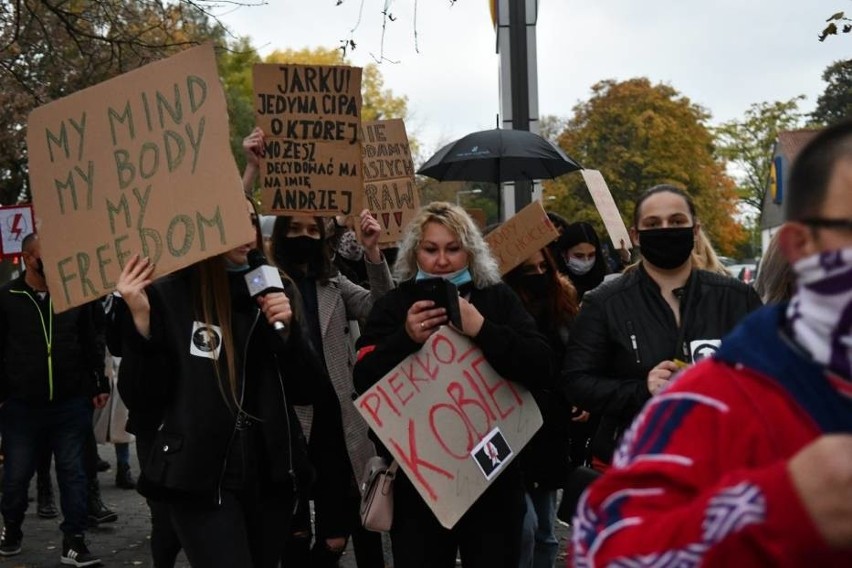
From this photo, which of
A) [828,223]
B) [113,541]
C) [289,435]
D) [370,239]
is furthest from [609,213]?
[828,223]

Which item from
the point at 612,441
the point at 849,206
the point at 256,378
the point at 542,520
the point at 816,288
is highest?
the point at 849,206

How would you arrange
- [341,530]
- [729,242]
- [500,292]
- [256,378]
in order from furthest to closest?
[729,242] < [341,530] < [500,292] < [256,378]

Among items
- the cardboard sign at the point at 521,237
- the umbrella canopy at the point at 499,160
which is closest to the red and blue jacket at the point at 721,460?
the cardboard sign at the point at 521,237

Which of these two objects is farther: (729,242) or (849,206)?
(729,242)

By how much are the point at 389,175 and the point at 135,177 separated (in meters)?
3.86

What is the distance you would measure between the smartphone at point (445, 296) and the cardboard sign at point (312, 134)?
187 cm

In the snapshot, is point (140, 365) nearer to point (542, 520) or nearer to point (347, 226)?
point (542, 520)

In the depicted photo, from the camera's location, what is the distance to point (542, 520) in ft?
19.4

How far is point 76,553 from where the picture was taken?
25.0ft

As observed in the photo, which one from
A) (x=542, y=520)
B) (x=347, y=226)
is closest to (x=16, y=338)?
(x=347, y=226)

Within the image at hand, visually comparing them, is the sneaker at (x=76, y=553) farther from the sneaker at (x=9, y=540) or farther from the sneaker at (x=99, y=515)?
the sneaker at (x=99, y=515)

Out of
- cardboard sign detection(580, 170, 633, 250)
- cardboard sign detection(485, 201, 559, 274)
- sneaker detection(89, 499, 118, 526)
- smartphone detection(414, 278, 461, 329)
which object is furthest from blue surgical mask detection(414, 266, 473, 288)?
sneaker detection(89, 499, 118, 526)

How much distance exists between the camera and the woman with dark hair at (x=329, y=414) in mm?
5590

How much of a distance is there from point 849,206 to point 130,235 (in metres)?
3.05
